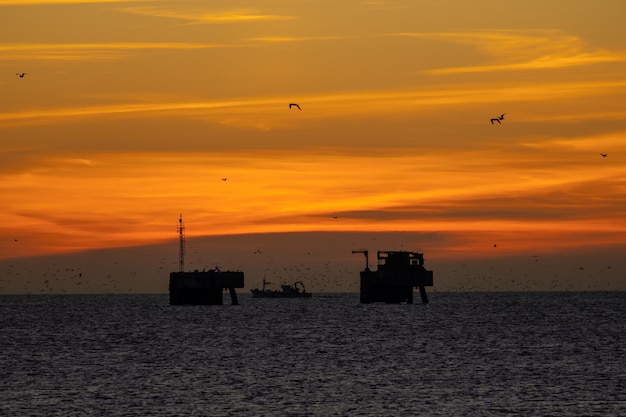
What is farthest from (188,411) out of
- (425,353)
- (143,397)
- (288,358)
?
(425,353)

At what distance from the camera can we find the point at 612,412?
63.6 meters

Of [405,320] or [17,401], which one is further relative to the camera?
[405,320]

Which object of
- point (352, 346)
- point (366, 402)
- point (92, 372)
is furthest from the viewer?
point (352, 346)

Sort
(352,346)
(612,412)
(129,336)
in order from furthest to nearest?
(129,336) → (352,346) → (612,412)

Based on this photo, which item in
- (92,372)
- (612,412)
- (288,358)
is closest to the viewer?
(612,412)

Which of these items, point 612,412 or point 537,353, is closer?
point 612,412

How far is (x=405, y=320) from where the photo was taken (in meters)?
195

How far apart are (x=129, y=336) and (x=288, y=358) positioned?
48.1 metres

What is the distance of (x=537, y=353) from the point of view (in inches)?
4343

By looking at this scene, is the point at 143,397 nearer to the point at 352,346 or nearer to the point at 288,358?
the point at 288,358

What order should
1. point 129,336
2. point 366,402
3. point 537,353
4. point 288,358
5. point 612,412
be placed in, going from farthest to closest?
point 129,336
point 537,353
point 288,358
point 366,402
point 612,412

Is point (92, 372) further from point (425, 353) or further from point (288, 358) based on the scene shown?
point (425, 353)

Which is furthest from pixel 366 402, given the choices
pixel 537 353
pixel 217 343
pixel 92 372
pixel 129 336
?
pixel 129 336

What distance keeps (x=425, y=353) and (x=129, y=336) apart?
49928mm
